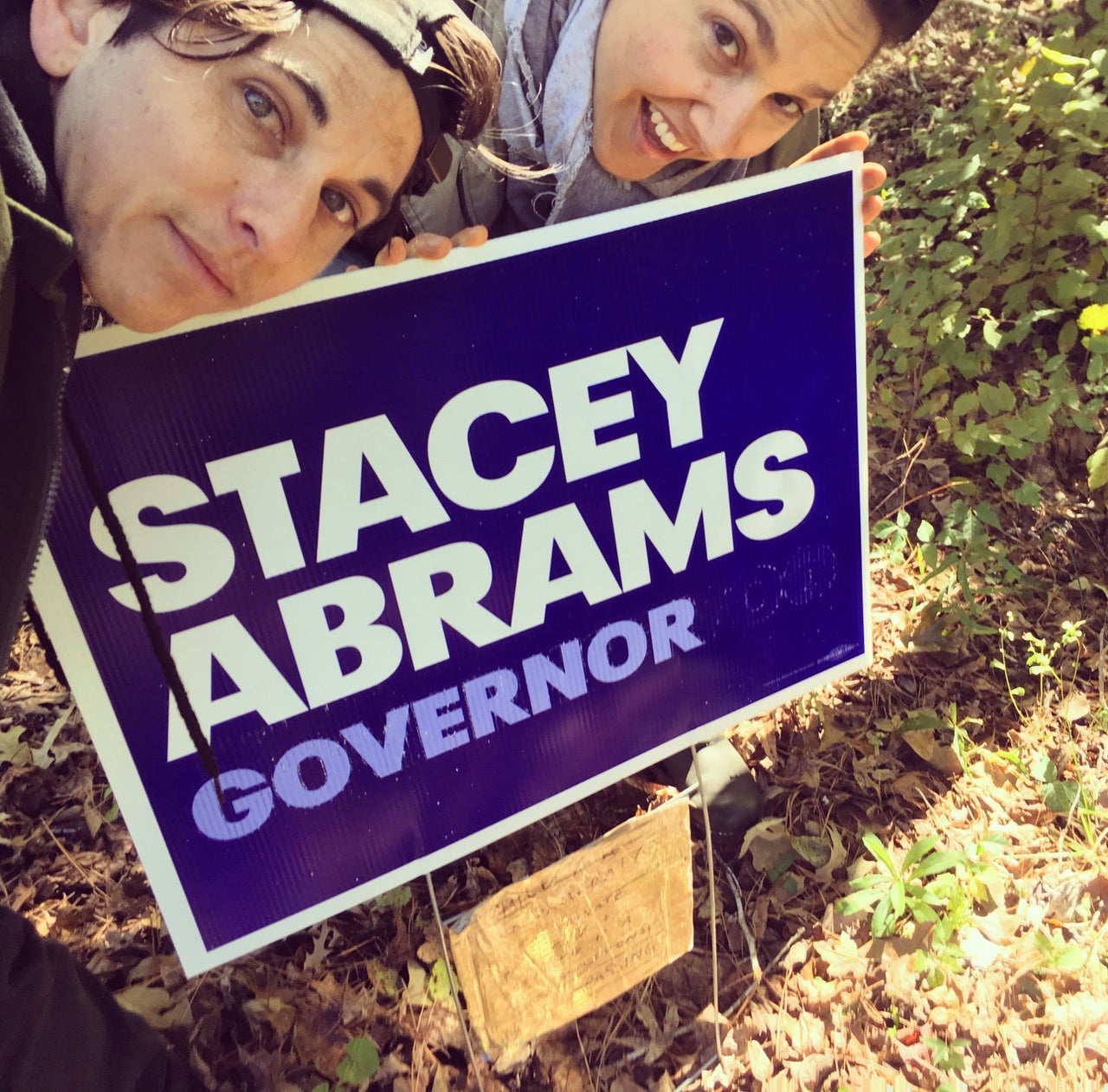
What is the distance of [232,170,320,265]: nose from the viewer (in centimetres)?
85

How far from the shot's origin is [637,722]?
147 cm

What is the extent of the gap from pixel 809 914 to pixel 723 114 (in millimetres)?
1623

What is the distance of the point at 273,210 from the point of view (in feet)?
2.82

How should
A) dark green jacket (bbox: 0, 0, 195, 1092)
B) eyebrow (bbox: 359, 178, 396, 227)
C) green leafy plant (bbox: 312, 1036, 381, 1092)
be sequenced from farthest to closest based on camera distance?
1. green leafy plant (bbox: 312, 1036, 381, 1092)
2. eyebrow (bbox: 359, 178, 396, 227)
3. dark green jacket (bbox: 0, 0, 195, 1092)

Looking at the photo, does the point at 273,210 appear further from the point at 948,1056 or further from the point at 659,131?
the point at 948,1056

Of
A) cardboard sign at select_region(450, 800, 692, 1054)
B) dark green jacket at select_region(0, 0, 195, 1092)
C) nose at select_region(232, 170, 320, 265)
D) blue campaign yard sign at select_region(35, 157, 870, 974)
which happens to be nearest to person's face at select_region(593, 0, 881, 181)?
blue campaign yard sign at select_region(35, 157, 870, 974)

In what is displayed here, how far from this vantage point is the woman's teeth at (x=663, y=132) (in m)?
1.32

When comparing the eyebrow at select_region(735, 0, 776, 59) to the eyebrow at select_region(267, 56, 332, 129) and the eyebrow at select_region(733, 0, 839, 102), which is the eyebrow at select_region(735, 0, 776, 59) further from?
the eyebrow at select_region(267, 56, 332, 129)

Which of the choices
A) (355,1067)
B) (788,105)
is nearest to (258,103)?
(788,105)

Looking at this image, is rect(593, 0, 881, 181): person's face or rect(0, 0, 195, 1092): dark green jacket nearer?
rect(0, 0, 195, 1092): dark green jacket

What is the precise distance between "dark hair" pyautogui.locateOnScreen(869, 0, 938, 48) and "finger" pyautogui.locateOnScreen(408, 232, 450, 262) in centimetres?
68

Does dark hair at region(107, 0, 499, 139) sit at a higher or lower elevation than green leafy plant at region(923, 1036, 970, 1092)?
higher

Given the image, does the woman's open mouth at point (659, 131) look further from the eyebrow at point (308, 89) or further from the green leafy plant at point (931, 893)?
the green leafy plant at point (931, 893)

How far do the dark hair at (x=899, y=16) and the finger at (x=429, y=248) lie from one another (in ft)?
2.24
